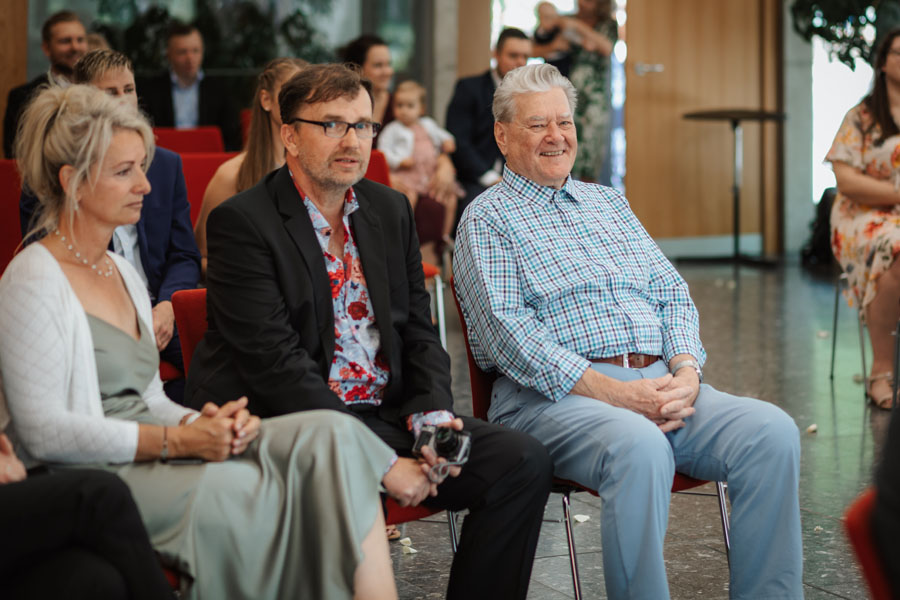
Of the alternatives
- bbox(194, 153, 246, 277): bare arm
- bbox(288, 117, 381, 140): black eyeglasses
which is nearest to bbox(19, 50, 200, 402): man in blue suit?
bbox(194, 153, 246, 277): bare arm

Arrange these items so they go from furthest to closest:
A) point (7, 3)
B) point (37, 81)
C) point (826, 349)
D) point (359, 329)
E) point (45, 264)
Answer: point (7, 3) < point (826, 349) < point (37, 81) < point (359, 329) < point (45, 264)

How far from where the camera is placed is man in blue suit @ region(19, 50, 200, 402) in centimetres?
322

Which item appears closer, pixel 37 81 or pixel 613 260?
pixel 613 260

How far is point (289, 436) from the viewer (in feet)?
6.86

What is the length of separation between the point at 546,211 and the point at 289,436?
40.1 inches

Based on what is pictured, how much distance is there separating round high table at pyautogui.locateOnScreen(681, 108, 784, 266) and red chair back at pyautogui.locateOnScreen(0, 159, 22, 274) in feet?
21.0

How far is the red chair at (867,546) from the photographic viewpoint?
1.26 m

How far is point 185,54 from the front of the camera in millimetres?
6281

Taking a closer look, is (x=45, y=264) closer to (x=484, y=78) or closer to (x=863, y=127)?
(x=863, y=127)

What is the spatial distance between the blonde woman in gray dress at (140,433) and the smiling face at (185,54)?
4210 mm

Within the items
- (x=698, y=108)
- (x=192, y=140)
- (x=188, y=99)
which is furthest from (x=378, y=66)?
(x=698, y=108)

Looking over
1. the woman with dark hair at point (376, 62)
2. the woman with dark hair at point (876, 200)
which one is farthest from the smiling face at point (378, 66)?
the woman with dark hair at point (876, 200)

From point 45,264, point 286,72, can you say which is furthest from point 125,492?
point 286,72

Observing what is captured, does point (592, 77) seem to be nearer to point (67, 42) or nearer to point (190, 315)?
point (67, 42)
